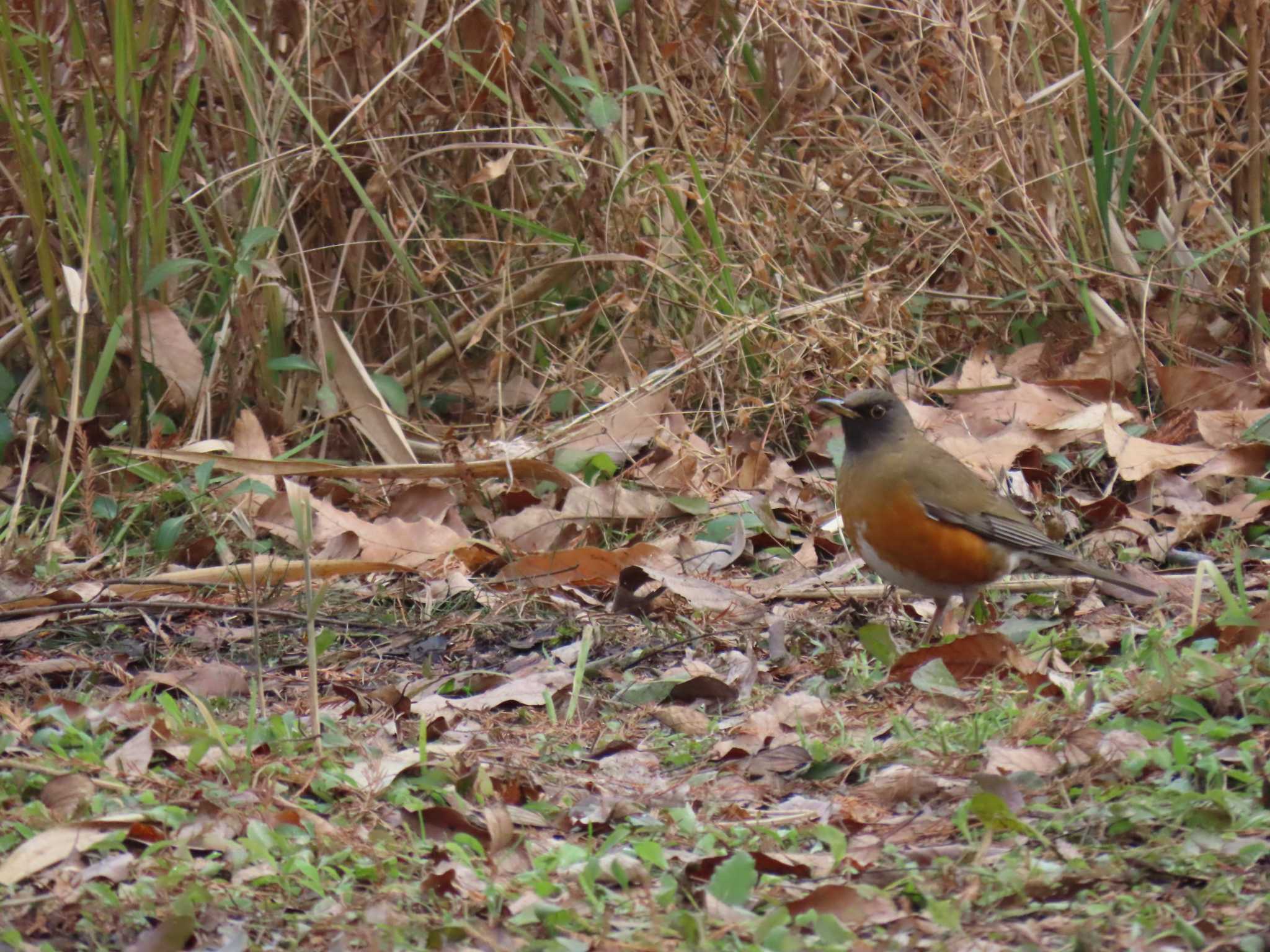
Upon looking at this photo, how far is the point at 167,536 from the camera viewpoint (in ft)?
18.2

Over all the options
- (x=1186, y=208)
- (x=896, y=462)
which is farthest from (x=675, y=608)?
(x=1186, y=208)

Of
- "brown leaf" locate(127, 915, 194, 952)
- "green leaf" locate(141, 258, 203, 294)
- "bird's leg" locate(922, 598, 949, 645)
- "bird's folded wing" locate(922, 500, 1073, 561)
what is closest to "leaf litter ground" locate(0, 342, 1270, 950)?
"brown leaf" locate(127, 915, 194, 952)

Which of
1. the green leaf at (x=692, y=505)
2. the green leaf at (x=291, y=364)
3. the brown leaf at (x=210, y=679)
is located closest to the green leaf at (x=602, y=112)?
the green leaf at (x=291, y=364)

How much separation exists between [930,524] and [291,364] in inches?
109

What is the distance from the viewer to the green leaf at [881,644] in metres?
4.34

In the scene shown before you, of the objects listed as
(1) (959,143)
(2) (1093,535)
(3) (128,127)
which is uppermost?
(3) (128,127)

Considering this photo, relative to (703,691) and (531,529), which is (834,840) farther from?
(531,529)

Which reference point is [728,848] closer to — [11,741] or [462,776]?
[462,776]

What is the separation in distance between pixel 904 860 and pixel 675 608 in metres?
1.97

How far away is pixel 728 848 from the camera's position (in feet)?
10.6

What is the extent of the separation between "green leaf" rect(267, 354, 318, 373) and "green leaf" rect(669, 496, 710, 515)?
156cm

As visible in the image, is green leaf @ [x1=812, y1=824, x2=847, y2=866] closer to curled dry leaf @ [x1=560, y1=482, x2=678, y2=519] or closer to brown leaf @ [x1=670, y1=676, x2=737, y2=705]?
brown leaf @ [x1=670, y1=676, x2=737, y2=705]

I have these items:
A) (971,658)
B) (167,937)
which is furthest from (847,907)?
(971,658)

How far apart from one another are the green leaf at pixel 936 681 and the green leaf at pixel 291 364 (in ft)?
10.3
